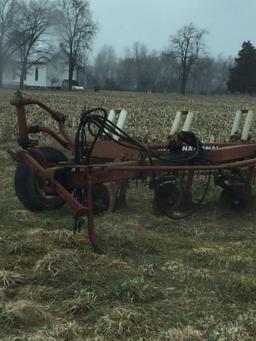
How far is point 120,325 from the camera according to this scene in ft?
12.2

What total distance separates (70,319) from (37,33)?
69.3 meters

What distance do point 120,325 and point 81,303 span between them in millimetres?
427

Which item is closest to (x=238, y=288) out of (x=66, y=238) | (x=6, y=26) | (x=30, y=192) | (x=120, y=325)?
(x=120, y=325)

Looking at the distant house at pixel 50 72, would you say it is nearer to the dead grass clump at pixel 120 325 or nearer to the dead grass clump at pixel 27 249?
the dead grass clump at pixel 27 249

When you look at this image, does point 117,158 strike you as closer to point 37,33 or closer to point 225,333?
point 225,333

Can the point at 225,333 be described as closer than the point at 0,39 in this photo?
Yes

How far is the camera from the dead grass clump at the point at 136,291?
→ 4.21 metres

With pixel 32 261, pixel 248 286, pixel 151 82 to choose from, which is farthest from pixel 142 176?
pixel 151 82

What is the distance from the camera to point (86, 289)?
430cm

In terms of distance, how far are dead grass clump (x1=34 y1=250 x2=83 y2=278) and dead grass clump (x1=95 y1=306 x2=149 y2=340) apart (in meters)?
0.89

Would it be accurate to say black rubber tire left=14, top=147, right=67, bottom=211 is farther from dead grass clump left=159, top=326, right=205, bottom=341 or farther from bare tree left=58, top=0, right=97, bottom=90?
bare tree left=58, top=0, right=97, bottom=90

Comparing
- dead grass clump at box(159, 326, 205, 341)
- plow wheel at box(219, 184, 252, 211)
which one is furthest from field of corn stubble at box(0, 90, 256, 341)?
plow wheel at box(219, 184, 252, 211)

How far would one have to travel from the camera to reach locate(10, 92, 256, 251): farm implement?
555 centimetres

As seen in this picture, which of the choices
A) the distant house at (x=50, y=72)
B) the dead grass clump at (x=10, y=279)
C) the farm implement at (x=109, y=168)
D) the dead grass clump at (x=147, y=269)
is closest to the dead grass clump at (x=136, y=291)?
the dead grass clump at (x=147, y=269)
